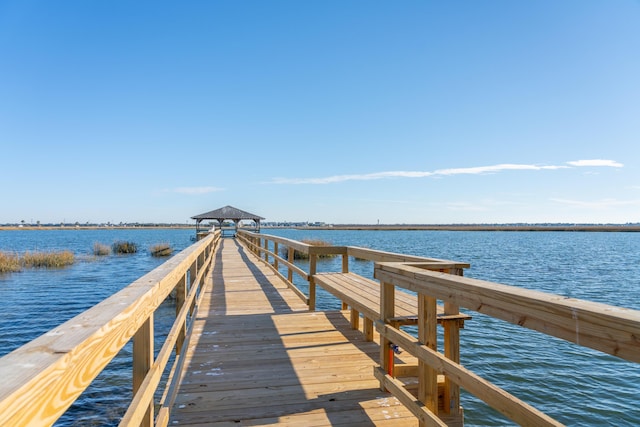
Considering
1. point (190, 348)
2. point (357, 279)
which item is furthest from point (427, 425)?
point (357, 279)

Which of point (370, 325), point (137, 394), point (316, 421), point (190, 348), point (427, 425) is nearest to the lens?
point (137, 394)

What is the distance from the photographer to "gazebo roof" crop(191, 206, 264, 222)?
107 feet

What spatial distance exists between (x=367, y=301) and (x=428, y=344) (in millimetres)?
1317

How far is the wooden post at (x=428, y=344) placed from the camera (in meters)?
2.33

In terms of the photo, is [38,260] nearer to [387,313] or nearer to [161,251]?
[161,251]

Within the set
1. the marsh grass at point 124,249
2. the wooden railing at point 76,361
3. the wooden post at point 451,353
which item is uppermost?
the wooden railing at point 76,361

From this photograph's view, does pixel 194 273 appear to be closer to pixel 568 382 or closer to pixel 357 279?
pixel 357 279

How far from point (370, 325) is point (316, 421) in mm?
1814

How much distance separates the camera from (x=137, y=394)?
5.25 ft

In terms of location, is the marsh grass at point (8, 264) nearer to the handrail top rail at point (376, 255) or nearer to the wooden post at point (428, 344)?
the handrail top rail at point (376, 255)

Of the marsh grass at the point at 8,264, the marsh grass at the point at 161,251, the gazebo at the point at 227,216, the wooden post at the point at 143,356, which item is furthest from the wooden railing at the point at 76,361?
the gazebo at the point at 227,216

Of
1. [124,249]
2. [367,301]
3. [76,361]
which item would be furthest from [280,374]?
[124,249]

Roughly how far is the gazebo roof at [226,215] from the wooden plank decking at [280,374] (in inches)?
1082

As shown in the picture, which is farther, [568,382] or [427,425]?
[568,382]
